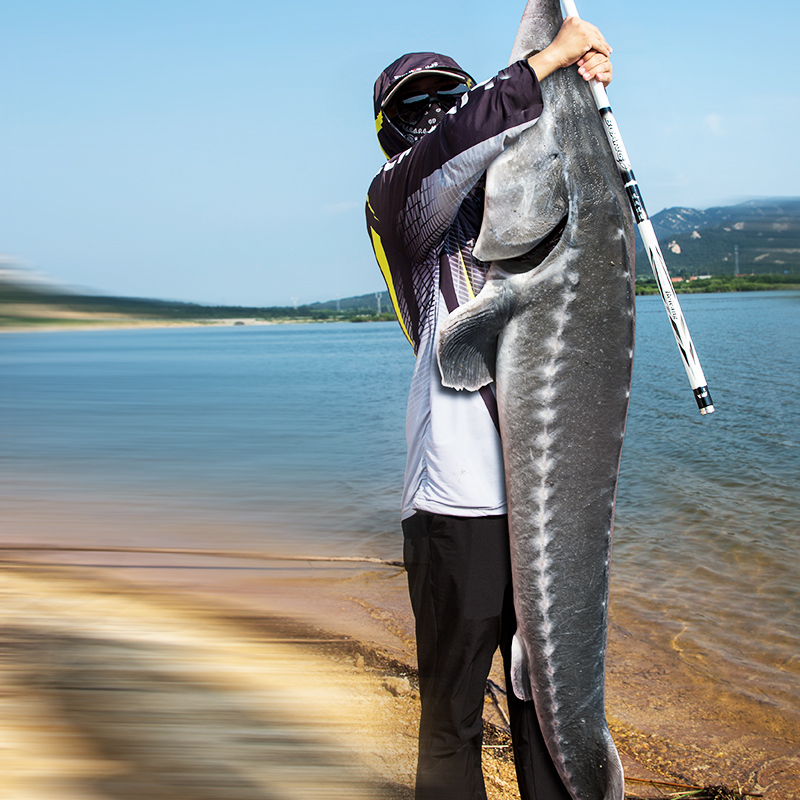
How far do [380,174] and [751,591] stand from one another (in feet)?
16.1

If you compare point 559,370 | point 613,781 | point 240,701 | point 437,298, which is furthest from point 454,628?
point 240,701

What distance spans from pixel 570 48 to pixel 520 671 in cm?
147

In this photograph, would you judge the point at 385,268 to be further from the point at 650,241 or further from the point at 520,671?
the point at 520,671

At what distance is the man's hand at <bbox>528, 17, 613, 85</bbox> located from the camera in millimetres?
1467

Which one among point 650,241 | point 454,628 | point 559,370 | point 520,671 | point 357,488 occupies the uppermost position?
point 650,241

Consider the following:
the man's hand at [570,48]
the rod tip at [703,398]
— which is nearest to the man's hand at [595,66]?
the man's hand at [570,48]

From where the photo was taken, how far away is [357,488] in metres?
9.16

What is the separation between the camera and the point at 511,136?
146cm

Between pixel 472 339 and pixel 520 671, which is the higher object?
pixel 472 339

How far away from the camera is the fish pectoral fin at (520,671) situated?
5.69 feet

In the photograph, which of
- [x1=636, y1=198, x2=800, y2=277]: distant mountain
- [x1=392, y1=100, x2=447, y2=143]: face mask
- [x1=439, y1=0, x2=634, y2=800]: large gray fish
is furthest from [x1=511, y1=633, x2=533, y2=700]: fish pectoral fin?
[x1=636, y1=198, x2=800, y2=277]: distant mountain

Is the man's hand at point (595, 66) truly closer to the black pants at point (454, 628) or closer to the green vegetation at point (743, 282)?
the black pants at point (454, 628)

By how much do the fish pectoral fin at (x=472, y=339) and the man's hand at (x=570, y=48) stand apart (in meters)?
0.48

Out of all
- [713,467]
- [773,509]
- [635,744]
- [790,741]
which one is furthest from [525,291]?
[713,467]
